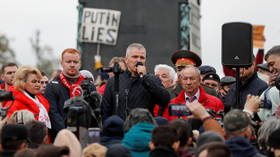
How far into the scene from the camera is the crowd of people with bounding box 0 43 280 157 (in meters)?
9.91

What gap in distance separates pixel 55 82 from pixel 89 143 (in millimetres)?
2522

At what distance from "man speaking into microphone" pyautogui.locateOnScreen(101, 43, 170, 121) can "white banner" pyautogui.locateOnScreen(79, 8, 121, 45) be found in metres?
13.3

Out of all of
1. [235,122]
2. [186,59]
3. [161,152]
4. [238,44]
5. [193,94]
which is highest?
[238,44]

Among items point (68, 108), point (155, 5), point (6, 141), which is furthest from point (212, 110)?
point (155, 5)

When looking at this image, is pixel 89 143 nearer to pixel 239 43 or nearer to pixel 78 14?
pixel 239 43

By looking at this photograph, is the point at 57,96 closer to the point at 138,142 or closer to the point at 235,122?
the point at 138,142

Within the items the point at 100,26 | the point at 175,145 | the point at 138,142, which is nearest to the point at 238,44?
the point at 138,142

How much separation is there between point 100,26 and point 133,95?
15027 mm

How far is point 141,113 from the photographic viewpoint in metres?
10.6

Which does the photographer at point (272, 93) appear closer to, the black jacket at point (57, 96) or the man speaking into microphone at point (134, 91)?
the man speaking into microphone at point (134, 91)

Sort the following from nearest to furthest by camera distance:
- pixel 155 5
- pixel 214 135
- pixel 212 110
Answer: pixel 214 135
pixel 212 110
pixel 155 5

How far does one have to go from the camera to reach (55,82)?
525 inches

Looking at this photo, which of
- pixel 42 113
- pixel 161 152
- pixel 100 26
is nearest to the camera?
pixel 161 152

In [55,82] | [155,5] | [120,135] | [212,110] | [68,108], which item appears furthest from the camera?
[155,5]
